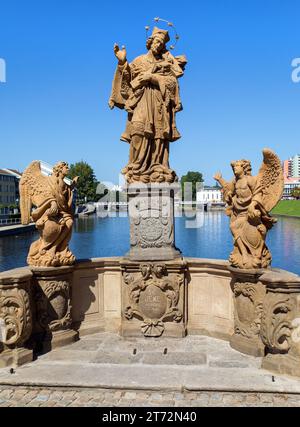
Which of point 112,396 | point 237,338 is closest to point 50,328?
point 112,396

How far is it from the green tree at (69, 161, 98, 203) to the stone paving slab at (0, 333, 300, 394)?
77.5 metres

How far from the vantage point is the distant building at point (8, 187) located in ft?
241

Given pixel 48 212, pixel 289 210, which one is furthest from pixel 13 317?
pixel 289 210

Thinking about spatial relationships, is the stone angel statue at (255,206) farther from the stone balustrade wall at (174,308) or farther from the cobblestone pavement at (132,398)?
the cobblestone pavement at (132,398)

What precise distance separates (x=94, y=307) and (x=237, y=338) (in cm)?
223

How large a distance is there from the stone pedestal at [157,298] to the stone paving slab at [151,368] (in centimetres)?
19

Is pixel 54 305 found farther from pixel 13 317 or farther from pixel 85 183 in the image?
pixel 85 183

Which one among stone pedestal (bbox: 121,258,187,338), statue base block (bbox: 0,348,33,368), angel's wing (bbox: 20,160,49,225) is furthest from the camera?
stone pedestal (bbox: 121,258,187,338)

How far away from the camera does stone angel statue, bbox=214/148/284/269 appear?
18.7 feet

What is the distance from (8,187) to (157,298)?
246 feet

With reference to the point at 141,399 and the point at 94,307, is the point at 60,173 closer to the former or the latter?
the point at 94,307

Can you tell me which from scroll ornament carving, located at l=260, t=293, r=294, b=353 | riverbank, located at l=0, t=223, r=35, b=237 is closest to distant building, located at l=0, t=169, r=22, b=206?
riverbank, located at l=0, t=223, r=35, b=237

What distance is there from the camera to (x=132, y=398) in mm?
4406

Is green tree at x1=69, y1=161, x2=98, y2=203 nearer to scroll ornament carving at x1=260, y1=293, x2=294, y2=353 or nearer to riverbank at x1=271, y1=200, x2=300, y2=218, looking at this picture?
riverbank at x1=271, y1=200, x2=300, y2=218
